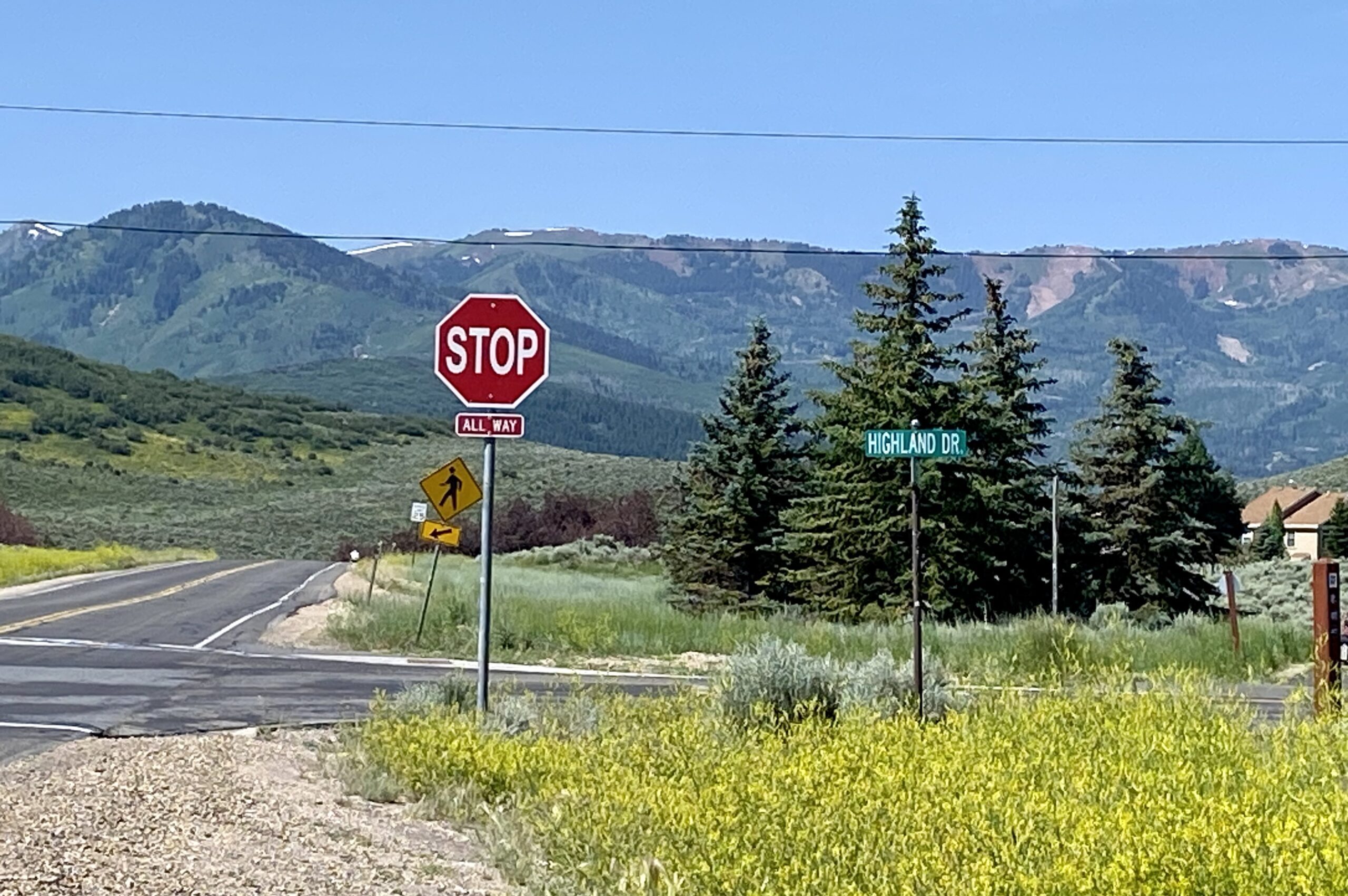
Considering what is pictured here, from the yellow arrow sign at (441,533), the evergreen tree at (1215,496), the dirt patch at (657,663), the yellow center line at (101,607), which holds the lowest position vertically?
the dirt patch at (657,663)

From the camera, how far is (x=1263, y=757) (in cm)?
877

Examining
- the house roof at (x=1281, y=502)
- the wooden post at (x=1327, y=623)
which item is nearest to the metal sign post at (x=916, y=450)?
the wooden post at (x=1327, y=623)

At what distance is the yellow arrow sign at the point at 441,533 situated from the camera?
61.4 feet

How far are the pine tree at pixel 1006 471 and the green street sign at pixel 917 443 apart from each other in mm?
20099

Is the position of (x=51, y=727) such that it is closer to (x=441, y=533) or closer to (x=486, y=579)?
(x=486, y=579)

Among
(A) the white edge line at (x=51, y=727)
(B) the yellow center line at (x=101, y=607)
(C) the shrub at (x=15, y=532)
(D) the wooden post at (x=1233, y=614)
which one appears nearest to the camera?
(A) the white edge line at (x=51, y=727)

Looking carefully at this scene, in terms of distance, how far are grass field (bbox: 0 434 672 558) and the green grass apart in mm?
52449

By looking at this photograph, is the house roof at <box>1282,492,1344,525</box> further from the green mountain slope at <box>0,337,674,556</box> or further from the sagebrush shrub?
the sagebrush shrub

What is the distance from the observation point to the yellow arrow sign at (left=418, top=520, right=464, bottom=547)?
18.7 meters

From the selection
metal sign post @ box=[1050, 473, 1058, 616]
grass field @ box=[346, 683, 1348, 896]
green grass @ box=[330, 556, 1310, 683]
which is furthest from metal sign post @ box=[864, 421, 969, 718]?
metal sign post @ box=[1050, 473, 1058, 616]

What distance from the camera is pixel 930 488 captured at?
32344 mm

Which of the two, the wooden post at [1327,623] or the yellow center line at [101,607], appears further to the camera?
the yellow center line at [101,607]

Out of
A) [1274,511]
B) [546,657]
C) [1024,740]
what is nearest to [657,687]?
[546,657]

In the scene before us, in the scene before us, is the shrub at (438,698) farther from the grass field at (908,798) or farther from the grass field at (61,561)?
the grass field at (61,561)
